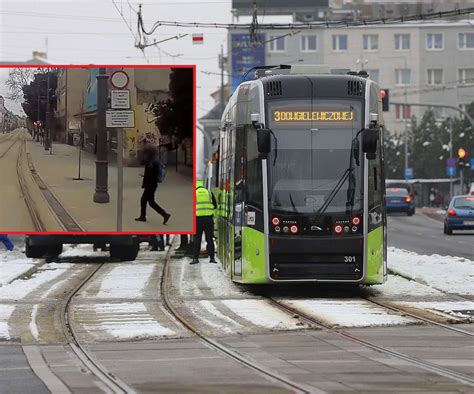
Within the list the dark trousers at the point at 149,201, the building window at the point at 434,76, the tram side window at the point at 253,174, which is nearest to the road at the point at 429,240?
the dark trousers at the point at 149,201

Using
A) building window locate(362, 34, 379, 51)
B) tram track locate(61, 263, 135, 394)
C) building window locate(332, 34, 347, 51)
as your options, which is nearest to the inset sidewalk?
tram track locate(61, 263, 135, 394)

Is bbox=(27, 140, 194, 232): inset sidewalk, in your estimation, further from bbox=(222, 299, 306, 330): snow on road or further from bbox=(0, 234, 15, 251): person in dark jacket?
bbox=(0, 234, 15, 251): person in dark jacket

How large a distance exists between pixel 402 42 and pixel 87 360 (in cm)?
8748

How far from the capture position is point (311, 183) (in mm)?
17750

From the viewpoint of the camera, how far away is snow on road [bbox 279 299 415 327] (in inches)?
554

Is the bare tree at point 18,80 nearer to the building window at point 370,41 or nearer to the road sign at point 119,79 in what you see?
the road sign at point 119,79

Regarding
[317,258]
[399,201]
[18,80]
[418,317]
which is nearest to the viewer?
[418,317]

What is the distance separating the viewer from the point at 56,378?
9891 mm

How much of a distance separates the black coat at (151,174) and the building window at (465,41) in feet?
207

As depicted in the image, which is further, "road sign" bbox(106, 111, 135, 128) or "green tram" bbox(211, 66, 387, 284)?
"road sign" bbox(106, 111, 135, 128)

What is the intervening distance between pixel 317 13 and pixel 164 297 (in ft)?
228

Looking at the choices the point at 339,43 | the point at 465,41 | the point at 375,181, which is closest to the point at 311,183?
the point at 375,181

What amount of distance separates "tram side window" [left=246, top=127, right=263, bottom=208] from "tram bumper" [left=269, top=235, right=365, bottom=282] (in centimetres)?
65

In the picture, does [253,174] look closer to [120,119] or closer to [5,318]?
[5,318]
